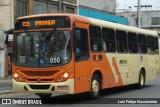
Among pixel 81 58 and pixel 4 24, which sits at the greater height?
pixel 4 24

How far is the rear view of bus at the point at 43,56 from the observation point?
14602mm

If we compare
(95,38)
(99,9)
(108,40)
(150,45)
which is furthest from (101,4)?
(95,38)

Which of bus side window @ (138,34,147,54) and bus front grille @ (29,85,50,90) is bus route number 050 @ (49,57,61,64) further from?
bus side window @ (138,34,147,54)

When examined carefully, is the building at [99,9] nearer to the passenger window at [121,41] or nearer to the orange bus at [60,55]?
the passenger window at [121,41]

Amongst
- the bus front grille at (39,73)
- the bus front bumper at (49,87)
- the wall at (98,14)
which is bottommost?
the bus front bumper at (49,87)

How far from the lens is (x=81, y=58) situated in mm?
15367

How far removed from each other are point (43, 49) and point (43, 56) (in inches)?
10.0

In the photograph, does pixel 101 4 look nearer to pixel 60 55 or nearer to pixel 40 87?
pixel 60 55

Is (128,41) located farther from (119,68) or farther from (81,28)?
(81,28)

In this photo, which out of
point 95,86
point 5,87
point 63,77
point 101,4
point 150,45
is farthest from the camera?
point 101,4

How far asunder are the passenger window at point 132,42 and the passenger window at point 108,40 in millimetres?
2072

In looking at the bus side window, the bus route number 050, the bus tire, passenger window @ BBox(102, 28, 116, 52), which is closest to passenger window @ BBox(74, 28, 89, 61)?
the bus route number 050

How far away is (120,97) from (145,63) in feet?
19.5

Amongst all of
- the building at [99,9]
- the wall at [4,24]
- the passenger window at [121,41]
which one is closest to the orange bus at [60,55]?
the passenger window at [121,41]
